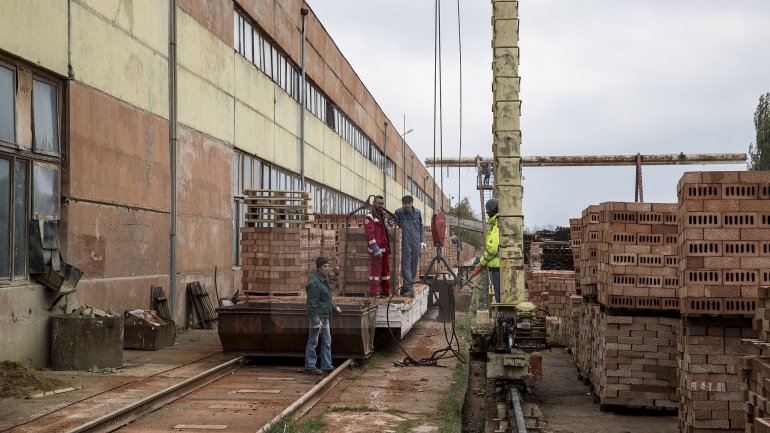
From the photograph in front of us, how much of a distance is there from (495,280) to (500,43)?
4.11 metres

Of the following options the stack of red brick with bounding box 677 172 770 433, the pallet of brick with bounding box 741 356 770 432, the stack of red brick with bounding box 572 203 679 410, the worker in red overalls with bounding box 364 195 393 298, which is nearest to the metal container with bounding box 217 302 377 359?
the worker in red overalls with bounding box 364 195 393 298

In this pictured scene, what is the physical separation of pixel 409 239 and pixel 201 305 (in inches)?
218

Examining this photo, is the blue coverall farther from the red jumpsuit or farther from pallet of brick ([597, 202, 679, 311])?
pallet of brick ([597, 202, 679, 311])

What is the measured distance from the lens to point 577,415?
10.8 m

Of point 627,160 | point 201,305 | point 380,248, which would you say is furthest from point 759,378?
point 627,160

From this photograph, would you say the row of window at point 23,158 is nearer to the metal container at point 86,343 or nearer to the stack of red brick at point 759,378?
the metal container at point 86,343

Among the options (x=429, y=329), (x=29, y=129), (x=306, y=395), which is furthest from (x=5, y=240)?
(x=429, y=329)

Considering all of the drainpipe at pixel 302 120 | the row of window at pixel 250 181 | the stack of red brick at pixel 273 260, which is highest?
the drainpipe at pixel 302 120

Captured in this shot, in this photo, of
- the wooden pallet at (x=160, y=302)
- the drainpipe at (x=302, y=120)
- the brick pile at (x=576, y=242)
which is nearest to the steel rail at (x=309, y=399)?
the brick pile at (x=576, y=242)

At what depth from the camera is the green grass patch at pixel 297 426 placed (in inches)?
344

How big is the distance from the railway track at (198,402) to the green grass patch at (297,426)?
0.10 metres

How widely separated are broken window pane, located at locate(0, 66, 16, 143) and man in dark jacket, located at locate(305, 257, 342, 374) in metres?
4.68

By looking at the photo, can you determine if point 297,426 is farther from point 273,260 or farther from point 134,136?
point 134,136

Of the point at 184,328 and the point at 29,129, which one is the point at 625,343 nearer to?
the point at 29,129
